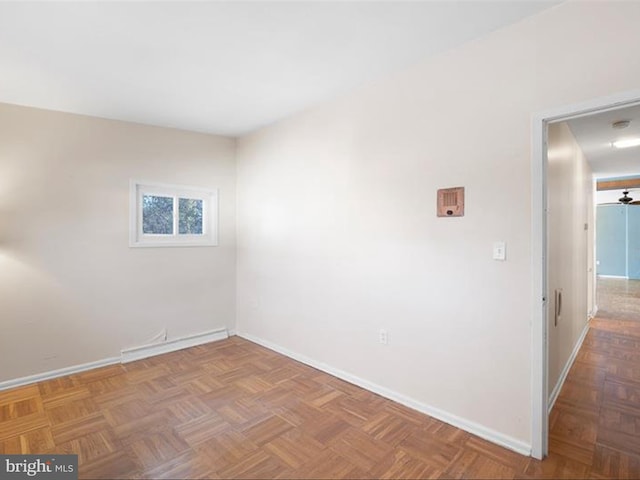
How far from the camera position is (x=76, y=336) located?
3387 millimetres

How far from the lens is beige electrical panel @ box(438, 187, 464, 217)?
2321 mm

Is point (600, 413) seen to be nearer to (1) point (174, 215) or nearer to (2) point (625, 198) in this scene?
(1) point (174, 215)

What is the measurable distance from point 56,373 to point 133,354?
658 millimetres

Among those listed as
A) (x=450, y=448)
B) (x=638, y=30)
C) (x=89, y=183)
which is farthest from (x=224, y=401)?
(x=638, y=30)

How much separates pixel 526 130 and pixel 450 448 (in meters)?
2.00

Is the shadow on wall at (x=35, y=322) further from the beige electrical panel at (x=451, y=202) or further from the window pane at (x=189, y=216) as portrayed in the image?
the beige electrical panel at (x=451, y=202)

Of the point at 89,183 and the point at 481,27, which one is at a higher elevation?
the point at 481,27

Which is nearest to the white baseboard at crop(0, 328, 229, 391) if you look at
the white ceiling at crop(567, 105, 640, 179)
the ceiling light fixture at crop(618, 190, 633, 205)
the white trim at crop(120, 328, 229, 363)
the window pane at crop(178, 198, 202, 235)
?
the white trim at crop(120, 328, 229, 363)

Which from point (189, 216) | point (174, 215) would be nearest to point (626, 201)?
point (189, 216)

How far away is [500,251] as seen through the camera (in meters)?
2.14

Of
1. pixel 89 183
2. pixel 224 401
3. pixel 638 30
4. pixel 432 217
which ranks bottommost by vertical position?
pixel 224 401

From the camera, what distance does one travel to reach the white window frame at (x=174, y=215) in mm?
3727

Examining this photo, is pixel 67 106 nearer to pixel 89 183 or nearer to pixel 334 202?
pixel 89 183

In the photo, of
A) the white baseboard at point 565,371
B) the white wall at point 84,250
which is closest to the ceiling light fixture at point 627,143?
the white baseboard at point 565,371
